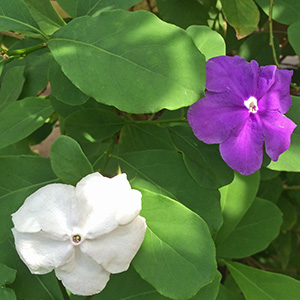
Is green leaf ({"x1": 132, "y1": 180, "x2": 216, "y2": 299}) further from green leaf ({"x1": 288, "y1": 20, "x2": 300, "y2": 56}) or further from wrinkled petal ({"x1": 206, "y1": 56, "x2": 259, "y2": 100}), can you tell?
green leaf ({"x1": 288, "y1": 20, "x2": 300, "y2": 56})

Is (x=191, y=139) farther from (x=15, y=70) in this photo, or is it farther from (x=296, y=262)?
(x=296, y=262)

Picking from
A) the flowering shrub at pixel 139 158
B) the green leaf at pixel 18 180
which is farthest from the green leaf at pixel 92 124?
the green leaf at pixel 18 180

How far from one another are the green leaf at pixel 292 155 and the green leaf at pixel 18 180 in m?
0.27

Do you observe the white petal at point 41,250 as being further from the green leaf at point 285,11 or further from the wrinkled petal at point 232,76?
the green leaf at point 285,11

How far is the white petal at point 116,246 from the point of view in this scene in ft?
1.49

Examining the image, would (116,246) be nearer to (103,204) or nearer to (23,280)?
(103,204)

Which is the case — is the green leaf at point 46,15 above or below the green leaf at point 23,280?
above

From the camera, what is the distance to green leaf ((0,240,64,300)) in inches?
23.5

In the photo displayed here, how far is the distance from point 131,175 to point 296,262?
751 mm

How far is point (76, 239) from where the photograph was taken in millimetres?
455

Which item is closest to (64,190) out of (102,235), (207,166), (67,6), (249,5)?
(102,235)

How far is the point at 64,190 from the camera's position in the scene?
0.48 m

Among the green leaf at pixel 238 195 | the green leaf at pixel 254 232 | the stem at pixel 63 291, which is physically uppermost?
the green leaf at pixel 238 195

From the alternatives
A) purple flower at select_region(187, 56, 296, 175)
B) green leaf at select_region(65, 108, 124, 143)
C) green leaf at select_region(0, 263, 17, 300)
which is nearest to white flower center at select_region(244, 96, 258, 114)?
purple flower at select_region(187, 56, 296, 175)
